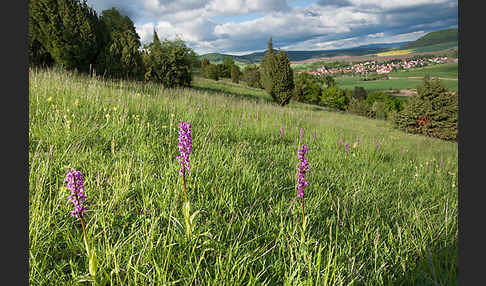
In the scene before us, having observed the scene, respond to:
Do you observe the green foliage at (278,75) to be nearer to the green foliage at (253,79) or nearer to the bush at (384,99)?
the green foliage at (253,79)

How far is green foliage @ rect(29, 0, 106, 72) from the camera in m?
11.9

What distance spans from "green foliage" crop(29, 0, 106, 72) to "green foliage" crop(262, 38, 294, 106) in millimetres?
17137

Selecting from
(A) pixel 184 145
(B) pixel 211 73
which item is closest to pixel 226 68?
(B) pixel 211 73

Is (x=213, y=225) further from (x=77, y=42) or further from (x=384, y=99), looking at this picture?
(x=384, y=99)

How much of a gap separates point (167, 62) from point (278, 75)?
11.8 metres

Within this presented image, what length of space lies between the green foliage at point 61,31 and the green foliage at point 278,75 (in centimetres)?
1714

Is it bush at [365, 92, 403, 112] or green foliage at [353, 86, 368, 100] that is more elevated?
green foliage at [353, 86, 368, 100]

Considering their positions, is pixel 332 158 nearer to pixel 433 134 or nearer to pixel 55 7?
pixel 55 7

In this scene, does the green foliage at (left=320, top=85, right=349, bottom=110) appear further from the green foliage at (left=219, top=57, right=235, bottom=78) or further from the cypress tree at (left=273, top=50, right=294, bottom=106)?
the cypress tree at (left=273, top=50, right=294, bottom=106)

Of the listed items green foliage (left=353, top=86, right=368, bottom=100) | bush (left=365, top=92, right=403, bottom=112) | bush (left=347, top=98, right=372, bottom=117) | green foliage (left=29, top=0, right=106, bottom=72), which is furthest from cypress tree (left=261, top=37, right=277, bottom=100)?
green foliage (left=353, top=86, right=368, bottom=100)

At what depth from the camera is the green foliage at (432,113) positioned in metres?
18.6

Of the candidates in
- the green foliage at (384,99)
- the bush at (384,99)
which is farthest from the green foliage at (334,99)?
the green foliage at (384,99)

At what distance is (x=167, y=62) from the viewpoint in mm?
20484

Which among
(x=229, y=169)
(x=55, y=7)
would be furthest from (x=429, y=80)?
(x=55, y=7)
